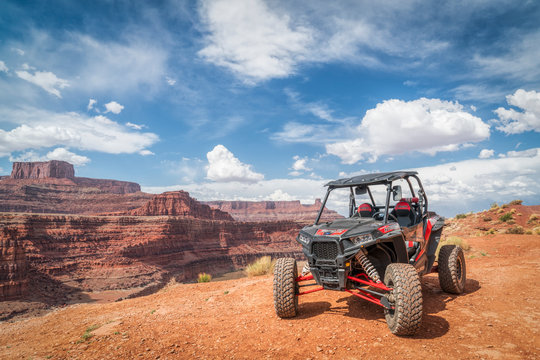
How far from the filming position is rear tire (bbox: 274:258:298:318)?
18.5ft

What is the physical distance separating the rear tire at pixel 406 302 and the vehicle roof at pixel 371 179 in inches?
83.7

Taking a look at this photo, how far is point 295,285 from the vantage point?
586cm

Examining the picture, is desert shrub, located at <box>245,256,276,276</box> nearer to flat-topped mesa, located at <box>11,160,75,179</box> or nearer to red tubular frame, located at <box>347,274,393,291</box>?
red tubular frame, located at <box>347,274,393,291</box>

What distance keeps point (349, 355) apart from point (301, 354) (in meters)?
0.69

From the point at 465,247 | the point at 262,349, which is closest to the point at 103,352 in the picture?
the point at 262,349

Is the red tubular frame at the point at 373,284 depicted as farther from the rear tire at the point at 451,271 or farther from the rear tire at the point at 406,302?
the rear tire at the point at 451,271

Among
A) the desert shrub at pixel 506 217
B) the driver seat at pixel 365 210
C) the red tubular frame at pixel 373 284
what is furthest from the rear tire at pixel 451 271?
the desert shrub at pixel 506 217

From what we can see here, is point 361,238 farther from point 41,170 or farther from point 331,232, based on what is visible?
point 41,170

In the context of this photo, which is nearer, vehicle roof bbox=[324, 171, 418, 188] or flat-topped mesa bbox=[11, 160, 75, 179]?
vehicle roof bbox=[324, 171, 418, 188]

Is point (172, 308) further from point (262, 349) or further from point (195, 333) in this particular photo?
point (262, 349)

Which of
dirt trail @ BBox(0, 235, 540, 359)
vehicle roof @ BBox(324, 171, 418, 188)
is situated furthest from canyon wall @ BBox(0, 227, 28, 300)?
vehicle roof @ BBox(324, 171, 418, 188)

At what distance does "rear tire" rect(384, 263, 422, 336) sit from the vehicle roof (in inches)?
83.7

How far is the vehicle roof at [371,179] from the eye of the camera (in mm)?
6251

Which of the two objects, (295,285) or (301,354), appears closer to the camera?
(301,354)
